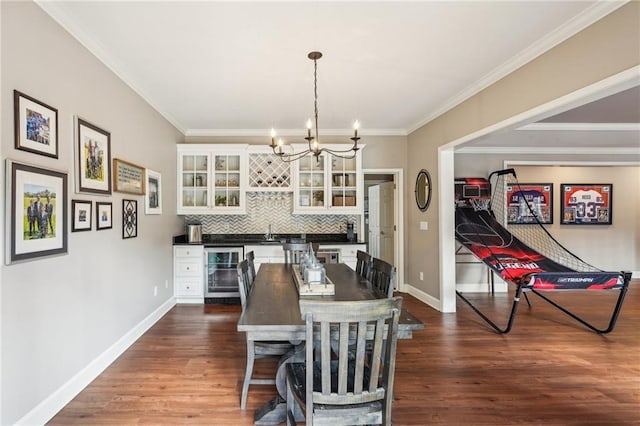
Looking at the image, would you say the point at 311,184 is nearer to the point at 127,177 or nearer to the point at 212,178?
the point at 212,178

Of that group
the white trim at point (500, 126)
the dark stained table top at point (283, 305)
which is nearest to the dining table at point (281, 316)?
the dark stained table top at point (283, 305)

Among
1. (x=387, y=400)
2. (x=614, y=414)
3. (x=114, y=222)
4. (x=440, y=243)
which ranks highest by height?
(x=114, y=222)

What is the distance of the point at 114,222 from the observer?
2951mm

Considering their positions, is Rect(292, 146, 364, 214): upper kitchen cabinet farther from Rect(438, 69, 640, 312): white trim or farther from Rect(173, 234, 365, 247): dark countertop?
Rect(438, 69, 640, 312): white trim

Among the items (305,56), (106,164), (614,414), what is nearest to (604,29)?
(305,56)

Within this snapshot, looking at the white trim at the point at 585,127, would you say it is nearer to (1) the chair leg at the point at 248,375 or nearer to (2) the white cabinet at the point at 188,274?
(1) the chair leg at the point at 248,375

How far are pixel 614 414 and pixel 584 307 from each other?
2.98 metres

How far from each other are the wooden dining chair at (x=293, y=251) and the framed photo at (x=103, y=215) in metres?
1.67

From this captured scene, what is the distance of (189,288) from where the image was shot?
4703 millimetres

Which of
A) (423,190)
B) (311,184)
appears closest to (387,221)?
(423,190)

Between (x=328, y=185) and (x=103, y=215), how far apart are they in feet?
10.2

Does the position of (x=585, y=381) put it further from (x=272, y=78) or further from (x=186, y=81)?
(x=186, y=81)

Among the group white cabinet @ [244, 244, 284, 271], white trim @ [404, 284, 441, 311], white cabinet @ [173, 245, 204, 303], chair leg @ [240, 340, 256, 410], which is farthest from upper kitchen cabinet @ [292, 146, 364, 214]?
chair leg @ [240, 340, 256, 410]

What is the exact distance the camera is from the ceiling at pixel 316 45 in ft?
7.10
